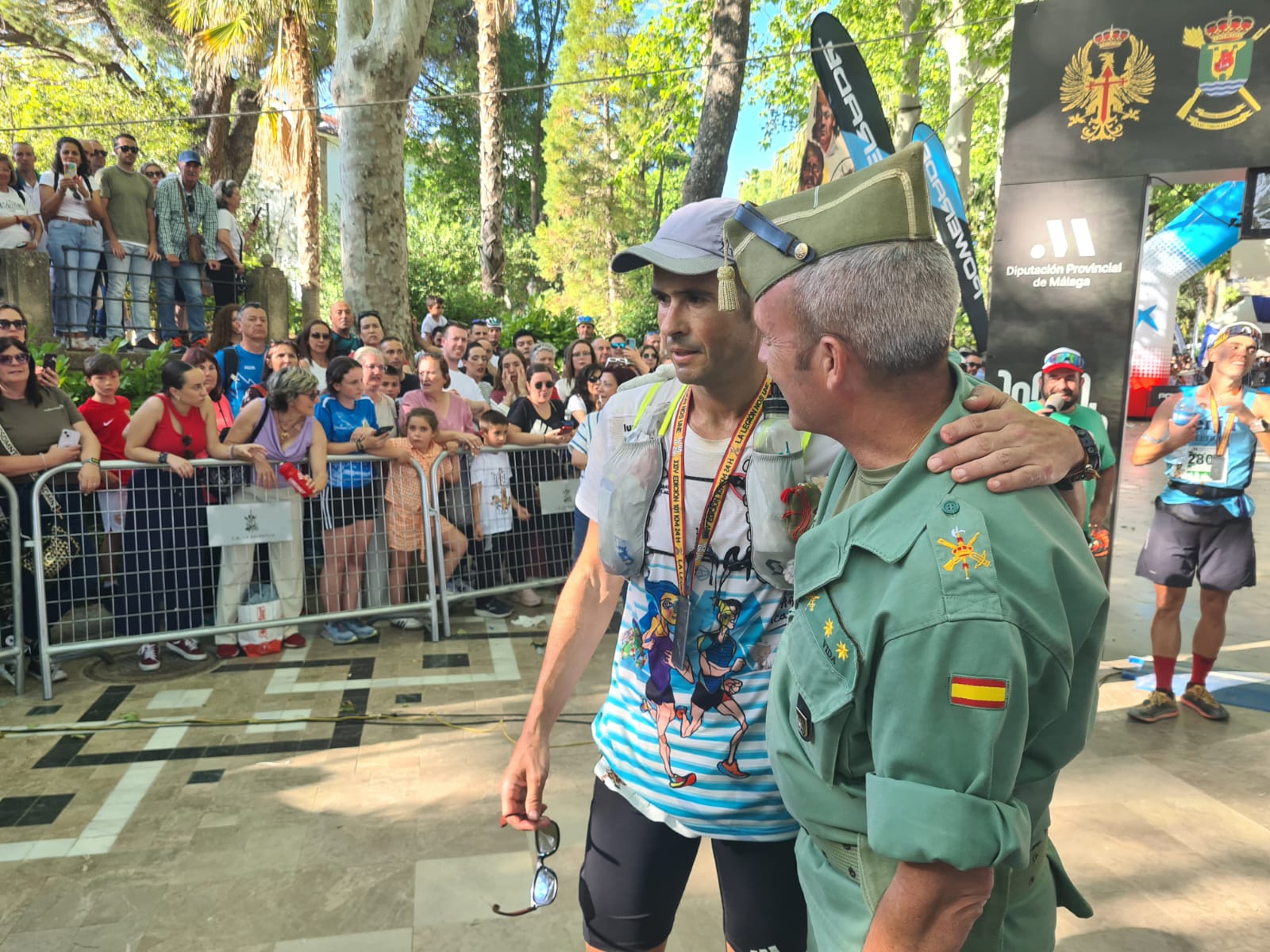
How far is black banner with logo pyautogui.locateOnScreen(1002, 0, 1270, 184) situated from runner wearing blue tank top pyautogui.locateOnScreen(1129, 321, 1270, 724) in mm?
1331

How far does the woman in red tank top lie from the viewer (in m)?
5.14

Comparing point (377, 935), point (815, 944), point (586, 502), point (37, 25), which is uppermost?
point (37, 25)

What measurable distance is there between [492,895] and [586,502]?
163 cm

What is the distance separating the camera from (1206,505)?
4699 mm

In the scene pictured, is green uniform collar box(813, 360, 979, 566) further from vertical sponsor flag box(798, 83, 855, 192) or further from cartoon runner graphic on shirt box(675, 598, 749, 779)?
vertical sponsor flag box(798, 83, 855, 192)

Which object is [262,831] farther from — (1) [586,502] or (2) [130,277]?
(2) [130,277]

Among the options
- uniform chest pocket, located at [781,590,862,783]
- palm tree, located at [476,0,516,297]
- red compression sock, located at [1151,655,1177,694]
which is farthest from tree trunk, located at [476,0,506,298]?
uniform chest pocket, located at [781,590,862,783]

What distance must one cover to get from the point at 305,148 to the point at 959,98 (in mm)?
12868

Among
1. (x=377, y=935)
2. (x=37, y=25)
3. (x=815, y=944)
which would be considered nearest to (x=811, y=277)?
(x=815, y=944)

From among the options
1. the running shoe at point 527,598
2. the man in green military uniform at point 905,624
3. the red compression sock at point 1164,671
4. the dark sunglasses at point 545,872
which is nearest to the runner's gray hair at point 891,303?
the man in green military uniform at point 905,624

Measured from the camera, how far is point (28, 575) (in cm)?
492

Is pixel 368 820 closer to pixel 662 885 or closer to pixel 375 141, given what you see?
pixel 662 885

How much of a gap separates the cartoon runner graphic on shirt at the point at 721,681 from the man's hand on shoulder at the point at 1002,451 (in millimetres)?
768

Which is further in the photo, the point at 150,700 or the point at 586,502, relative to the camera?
the point at 150,700
